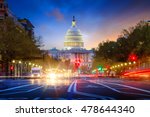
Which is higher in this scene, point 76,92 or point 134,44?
point 134,44

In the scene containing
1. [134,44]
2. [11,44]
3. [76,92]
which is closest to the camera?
[76,92]

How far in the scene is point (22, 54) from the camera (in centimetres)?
10419

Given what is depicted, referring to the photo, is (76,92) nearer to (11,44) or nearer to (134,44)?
(11,44)

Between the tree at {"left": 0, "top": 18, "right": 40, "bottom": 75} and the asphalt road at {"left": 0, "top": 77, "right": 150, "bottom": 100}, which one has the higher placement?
the tree at {"left": 0, "top": 18, "right": 40, "bottom": 75}

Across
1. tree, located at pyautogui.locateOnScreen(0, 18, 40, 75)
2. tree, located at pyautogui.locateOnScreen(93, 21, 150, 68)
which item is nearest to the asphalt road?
tree, located at pyautogui.locateOnScreen(0, 18, 40, 75)

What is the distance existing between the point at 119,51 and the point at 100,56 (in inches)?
1485

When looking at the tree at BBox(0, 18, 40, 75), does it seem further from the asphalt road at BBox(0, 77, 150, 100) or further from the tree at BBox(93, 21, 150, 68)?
the asphalt road at BBox(0, 77, 150, 100)

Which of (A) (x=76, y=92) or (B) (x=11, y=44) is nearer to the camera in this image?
(A) (x=76, y=92)

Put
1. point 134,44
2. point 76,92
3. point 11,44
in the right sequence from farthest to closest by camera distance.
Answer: point 134,44, point 11,44, point 76,92

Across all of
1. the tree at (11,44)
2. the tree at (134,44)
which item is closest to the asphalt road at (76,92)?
the tree at (11,44)

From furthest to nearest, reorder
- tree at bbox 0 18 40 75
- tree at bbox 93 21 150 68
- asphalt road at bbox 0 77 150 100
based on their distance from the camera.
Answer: tree at bbox 93 21 150 68, tree at bbox 0 18 40 75, asphalt road at bbox 0 77 150 100

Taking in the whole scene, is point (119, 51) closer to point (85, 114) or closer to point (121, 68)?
point (121, 68)

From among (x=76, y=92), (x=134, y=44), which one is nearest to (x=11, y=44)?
Answer: (x=134, y=44)

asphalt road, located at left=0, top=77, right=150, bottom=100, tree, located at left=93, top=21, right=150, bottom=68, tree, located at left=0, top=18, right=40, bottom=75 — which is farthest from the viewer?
tree, located at left=93, top=21, right=150, bottom=68
